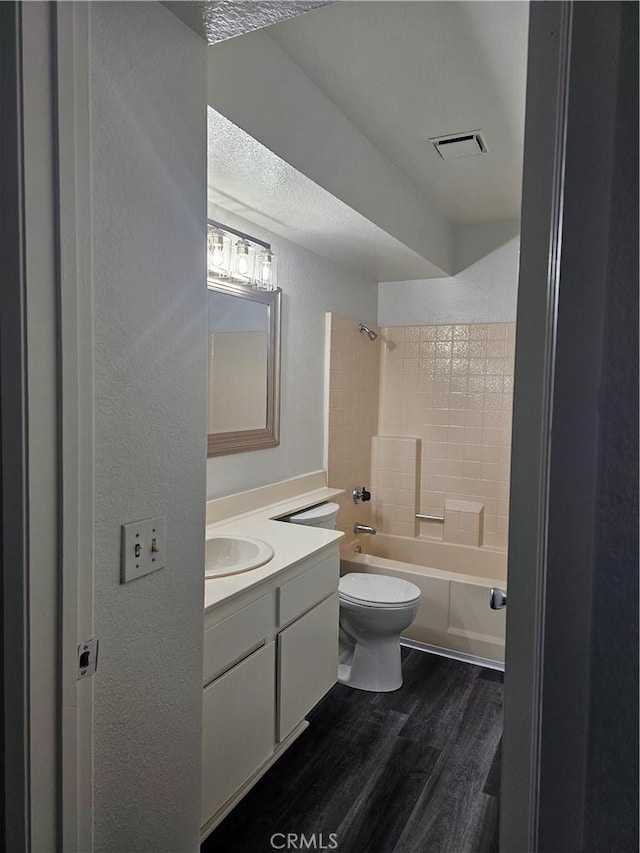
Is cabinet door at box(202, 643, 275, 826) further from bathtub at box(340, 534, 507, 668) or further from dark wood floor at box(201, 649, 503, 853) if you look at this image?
bathtub at box(340, 534, 507, 668)

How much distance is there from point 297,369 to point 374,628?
1.35 metres

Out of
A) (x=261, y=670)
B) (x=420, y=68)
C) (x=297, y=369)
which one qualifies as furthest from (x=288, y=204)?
(x=261, y=670)

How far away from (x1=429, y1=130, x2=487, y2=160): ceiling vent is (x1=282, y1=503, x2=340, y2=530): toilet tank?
1.77m

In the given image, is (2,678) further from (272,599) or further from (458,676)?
(458,676)

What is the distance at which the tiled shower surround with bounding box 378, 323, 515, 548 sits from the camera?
3484mm

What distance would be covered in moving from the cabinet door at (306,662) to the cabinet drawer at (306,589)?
42mm

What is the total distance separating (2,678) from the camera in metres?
0.93

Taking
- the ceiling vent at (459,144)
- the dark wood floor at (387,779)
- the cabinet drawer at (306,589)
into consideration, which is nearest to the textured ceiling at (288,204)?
the ceiling vent at (459,144)

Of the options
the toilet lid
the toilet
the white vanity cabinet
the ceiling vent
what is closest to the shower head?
the ceiling vent

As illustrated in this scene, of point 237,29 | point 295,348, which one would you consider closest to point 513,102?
point 237,29

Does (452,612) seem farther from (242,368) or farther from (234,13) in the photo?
(234,13)

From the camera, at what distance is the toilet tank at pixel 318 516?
105 inches

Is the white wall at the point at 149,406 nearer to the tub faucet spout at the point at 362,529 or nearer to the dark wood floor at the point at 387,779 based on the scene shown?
Answer: the dark wood floor at the point at 387,779

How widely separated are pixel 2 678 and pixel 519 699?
85cm
